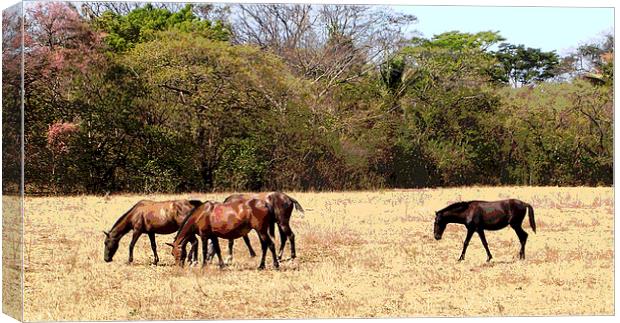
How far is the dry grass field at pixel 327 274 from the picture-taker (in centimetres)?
1348

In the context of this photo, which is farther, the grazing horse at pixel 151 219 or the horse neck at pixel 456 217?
the horse neck at pixel 456 217

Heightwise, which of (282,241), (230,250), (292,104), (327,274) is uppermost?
(292,104)

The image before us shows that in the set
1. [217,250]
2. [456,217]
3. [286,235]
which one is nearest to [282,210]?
[286,235]

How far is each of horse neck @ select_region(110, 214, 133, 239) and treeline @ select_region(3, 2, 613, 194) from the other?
2.64 ft

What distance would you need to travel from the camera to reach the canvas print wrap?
548 inches

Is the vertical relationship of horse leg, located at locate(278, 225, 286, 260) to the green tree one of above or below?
below

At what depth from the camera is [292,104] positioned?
20.3m

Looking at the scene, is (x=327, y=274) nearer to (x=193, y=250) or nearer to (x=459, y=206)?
(x=193, y=250)

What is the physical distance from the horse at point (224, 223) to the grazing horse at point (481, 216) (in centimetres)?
238

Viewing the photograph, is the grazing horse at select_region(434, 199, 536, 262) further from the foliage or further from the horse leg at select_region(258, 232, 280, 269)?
the foliage

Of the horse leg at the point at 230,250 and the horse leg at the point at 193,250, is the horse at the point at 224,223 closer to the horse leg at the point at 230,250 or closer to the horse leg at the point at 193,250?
the horse leg at the point at 193,250

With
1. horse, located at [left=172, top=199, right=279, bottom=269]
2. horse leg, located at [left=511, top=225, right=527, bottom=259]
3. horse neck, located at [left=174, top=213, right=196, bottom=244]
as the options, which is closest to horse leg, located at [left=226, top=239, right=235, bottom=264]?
horse, located at [left=172, top=199, right=279, bottom=269]

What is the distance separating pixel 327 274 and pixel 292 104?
6043mm

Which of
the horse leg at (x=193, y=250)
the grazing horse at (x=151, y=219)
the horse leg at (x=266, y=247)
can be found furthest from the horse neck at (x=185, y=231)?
the horse leg at (x=266, y=247)
